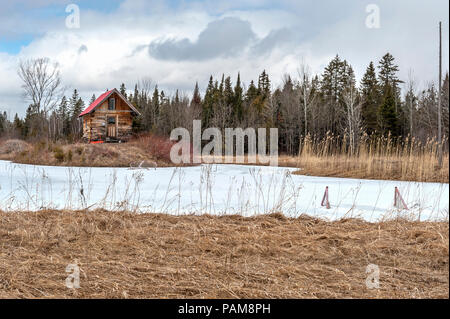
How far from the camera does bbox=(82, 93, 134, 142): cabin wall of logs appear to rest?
21141 millimetres

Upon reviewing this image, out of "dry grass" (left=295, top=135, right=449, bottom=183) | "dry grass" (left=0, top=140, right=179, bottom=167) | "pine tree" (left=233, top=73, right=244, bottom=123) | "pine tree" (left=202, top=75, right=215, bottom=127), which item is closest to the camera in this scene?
"dry grass" (left=295, top=135, right=449, bottom=183)

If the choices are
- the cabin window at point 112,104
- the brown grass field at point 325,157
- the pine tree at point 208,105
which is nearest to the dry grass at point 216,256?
the brown grass field at point 325,157

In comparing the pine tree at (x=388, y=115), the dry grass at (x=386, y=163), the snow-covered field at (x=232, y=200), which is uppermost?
the pine tree at (x=388, y=115)

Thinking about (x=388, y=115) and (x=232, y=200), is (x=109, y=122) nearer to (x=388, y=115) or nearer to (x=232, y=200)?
(x=232, y=200)

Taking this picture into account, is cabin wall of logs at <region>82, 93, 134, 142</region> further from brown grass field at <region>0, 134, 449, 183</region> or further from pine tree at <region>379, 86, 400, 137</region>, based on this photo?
pine tree at <region>379, 86, 400, 137</region>

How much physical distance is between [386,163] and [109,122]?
653 inches

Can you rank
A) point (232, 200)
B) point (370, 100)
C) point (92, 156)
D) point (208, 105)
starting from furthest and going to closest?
point (208, 105) → point (370, 100) → point (92, 156) → point (232, 200)

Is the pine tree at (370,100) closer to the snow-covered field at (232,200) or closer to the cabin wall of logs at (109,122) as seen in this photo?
the cabin wall of logs at (109,122)

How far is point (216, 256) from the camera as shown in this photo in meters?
3.12

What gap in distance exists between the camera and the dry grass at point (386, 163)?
7.11m

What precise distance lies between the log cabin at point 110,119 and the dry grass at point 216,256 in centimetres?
1749

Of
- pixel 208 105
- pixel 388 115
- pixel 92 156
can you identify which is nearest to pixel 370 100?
pixel 388 115

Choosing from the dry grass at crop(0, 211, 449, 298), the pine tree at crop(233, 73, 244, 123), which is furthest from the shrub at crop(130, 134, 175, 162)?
the pine tree at crop(233, 73, 244, 123)
